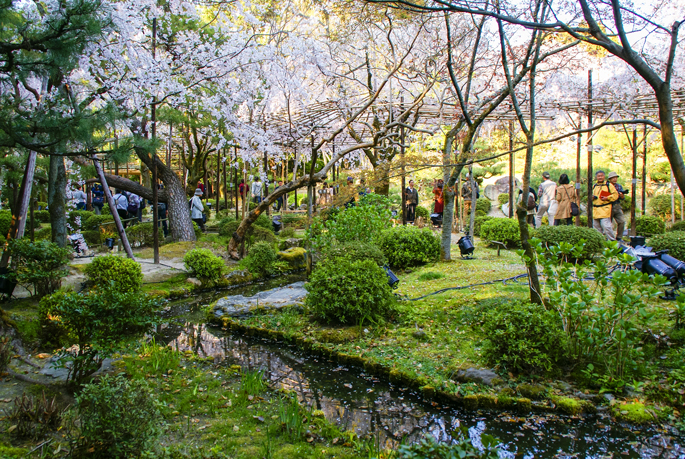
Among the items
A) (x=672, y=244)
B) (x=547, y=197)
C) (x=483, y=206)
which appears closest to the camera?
(x=672, y=244)

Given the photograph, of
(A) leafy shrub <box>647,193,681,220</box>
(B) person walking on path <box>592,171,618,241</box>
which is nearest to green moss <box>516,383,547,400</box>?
(B) person walking on path <box>592,171,618,241</box>

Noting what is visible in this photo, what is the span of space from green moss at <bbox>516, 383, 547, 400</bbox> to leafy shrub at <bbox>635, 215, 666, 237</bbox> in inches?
446

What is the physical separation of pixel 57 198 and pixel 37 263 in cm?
173

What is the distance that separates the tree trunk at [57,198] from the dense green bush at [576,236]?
30.4 feet

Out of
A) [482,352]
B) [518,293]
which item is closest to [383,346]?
[482,352]

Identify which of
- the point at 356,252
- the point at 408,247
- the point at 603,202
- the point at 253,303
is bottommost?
the point at 253,303

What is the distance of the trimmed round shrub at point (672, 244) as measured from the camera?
7301 mm

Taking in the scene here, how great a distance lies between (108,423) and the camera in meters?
2.49

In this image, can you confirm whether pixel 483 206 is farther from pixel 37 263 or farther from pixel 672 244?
pixel 37 263

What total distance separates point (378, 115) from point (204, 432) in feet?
37.9

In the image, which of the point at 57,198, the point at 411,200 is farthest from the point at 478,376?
the point at 411,200

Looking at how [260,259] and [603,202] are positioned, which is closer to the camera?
[260,259]

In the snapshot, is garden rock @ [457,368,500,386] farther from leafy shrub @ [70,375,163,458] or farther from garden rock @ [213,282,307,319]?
garden rock @ [213,282,307,319]

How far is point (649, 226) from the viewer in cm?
1273
